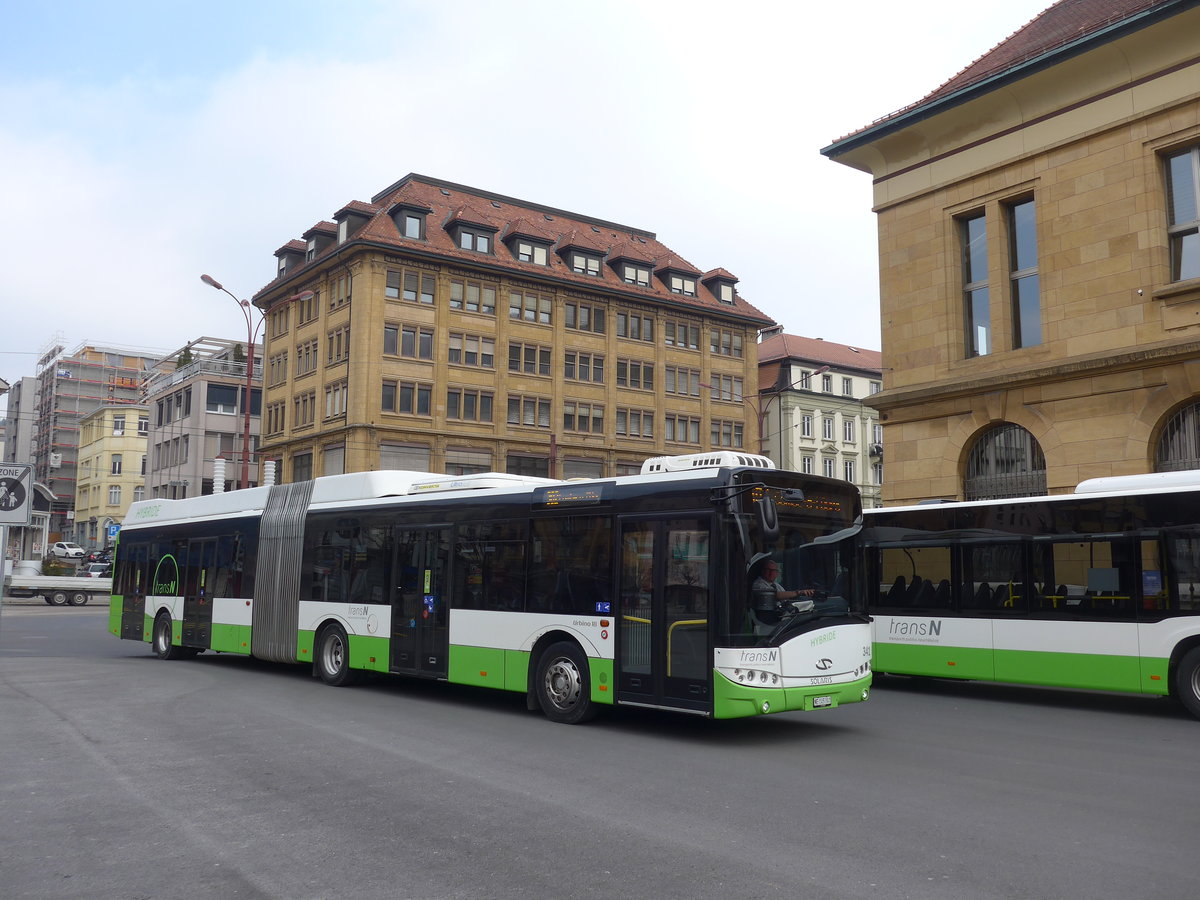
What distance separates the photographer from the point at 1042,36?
2491cm

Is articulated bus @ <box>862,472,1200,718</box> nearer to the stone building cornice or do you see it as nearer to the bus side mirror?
the bus side mirror

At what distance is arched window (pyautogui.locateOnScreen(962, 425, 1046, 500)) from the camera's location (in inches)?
910

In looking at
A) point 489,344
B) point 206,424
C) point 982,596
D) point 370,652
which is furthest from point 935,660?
point 206,424

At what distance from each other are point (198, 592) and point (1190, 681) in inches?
638

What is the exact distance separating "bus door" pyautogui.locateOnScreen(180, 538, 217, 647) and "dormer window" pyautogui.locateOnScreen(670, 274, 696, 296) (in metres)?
49.3

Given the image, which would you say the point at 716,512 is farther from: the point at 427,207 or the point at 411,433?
the point at 427,207

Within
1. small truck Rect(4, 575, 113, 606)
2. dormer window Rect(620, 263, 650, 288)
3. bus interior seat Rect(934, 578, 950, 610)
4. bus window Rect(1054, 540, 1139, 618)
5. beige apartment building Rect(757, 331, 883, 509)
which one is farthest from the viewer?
beige apartment building Rect(757, 331, 883, 509)

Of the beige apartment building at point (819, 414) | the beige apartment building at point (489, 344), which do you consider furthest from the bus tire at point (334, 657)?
the beige apartment building at point (819, 414)

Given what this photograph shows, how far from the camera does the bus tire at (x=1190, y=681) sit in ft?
42.6

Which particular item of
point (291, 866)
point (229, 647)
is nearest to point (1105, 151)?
point (229, 647)

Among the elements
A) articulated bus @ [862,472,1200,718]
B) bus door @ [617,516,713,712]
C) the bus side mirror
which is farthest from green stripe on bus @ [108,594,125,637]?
the bus side mirror

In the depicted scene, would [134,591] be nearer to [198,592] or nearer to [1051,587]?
[198,592]

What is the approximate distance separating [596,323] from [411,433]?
14.0 metres

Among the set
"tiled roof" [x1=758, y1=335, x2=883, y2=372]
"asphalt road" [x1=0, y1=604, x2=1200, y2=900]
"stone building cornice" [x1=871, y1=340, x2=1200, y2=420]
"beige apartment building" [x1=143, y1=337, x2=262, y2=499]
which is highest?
"tiled roof" [x1=758, y1=335, x2=883, y2=372]
